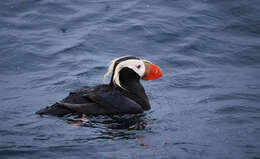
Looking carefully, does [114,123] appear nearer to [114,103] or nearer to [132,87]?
[114,103]

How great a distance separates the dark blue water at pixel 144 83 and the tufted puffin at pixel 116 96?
135 millimetres

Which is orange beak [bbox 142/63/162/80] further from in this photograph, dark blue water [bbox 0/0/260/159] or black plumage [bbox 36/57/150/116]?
dark blue water [bbox 0/0/260/159]

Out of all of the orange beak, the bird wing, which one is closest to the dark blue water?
the bird wing

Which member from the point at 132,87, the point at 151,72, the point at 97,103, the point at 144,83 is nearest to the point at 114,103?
the point at 97,103

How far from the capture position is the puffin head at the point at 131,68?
632 cm

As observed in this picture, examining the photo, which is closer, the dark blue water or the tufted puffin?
the dark blue water

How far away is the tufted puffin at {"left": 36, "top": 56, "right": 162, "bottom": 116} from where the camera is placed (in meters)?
6.04

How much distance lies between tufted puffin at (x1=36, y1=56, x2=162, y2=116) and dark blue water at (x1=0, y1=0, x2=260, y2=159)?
135mm

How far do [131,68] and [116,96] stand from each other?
545 mm

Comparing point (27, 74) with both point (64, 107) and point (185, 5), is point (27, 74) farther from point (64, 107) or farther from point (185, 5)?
point (185, 5)

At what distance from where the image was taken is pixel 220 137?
5.36m

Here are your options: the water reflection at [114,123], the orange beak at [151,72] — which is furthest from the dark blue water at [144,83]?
the orange beak at [151,72]

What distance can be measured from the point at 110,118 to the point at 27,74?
2980 millimetres

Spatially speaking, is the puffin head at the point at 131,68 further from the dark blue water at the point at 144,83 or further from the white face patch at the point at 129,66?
the dark blue water at the point at 144,83
